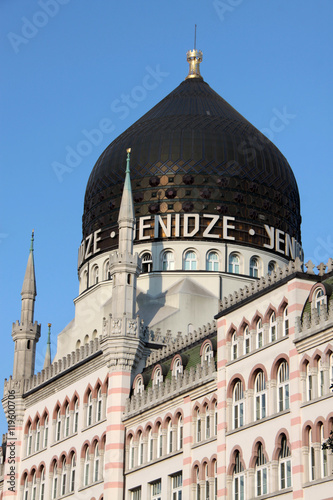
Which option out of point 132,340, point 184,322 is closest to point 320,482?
point 132,340

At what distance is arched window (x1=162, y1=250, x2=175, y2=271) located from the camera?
8231cm

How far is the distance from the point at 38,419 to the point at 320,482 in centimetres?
3326

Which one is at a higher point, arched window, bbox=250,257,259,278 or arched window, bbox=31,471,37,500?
arched window, bbox=250,257,259,278

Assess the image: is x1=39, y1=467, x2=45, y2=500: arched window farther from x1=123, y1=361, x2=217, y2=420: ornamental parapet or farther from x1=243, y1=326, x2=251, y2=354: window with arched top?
x1=243, y1=326, x2=251, y2=354: window with arched top

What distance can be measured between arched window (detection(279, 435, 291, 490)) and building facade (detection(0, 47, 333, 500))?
96 millimetres

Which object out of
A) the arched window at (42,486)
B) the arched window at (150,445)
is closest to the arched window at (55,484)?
the arched window at (42,486)

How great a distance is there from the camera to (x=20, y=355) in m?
83.6

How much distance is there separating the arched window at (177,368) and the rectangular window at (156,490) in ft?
20.4

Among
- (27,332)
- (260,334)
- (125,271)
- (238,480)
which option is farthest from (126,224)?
(238,480)

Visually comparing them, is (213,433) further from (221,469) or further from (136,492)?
(136,492)

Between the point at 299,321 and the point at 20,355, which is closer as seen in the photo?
the point at 299,321

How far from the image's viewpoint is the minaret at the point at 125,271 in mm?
70688

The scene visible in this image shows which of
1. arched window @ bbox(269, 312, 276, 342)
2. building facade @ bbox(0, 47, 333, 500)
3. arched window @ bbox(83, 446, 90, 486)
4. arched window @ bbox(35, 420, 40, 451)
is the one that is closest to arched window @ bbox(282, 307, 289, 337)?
building facade @ bbox(0, 47, 333, 500)

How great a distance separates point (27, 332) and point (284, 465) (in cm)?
3491
